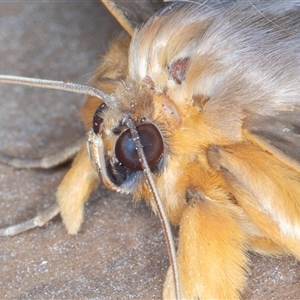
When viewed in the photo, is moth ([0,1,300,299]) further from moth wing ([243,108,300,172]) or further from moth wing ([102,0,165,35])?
moth wing ([102,0,165,35])

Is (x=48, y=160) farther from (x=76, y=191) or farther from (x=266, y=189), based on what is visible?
(x=266, y=189)

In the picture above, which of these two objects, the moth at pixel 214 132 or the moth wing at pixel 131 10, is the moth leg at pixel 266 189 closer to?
the moth at pixel 214 132

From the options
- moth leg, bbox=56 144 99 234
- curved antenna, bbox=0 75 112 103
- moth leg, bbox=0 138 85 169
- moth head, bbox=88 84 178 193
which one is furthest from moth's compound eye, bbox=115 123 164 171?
moth leg, bbox=0 138 85 169

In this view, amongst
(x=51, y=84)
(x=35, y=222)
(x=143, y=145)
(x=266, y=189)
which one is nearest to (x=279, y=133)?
(x=266, y=189)

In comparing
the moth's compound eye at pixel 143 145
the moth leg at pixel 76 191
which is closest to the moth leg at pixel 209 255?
the moth's compound eye at pixel 143 145

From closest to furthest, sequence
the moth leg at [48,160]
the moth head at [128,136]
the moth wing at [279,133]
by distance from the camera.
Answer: the moth wing at [279,133]
the moth head at [128,136]
the moth leg at [48,160]

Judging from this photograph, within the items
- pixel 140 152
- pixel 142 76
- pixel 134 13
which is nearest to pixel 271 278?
pixel 140 152
